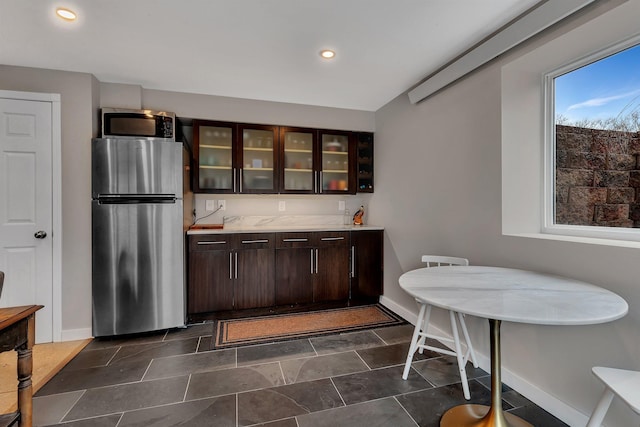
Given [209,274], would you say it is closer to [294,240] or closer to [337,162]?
[294,240]

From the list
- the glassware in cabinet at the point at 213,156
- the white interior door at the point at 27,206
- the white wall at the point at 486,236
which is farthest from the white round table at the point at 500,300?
the white interior door at the point at 27,206

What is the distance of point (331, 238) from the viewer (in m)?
3.38

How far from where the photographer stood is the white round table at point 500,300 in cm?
110

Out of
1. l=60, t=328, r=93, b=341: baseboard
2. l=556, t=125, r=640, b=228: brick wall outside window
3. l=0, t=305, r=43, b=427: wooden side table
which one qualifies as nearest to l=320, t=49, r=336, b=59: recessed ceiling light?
l=556, t=125, r=640, b=228: brick wall outside window

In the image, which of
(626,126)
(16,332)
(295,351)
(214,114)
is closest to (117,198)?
(214,114)

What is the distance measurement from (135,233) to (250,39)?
6.26 feet

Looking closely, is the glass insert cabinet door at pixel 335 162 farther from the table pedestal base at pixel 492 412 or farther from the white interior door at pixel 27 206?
the white interior door at pixel 27 206

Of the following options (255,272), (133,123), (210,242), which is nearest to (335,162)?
(255,272)

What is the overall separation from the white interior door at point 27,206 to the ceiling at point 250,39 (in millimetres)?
501

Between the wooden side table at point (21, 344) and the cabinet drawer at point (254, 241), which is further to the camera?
the cabinet drawer at point (254, 241)

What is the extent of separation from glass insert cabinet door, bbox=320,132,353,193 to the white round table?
2.04 metres

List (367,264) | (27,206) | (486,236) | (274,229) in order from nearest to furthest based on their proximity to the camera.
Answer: (486,236) < (27,206) < (274,229) < (367,264)

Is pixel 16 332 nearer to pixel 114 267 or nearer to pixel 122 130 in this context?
pixel 114 267

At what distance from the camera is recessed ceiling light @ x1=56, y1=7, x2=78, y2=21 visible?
1836 mm
